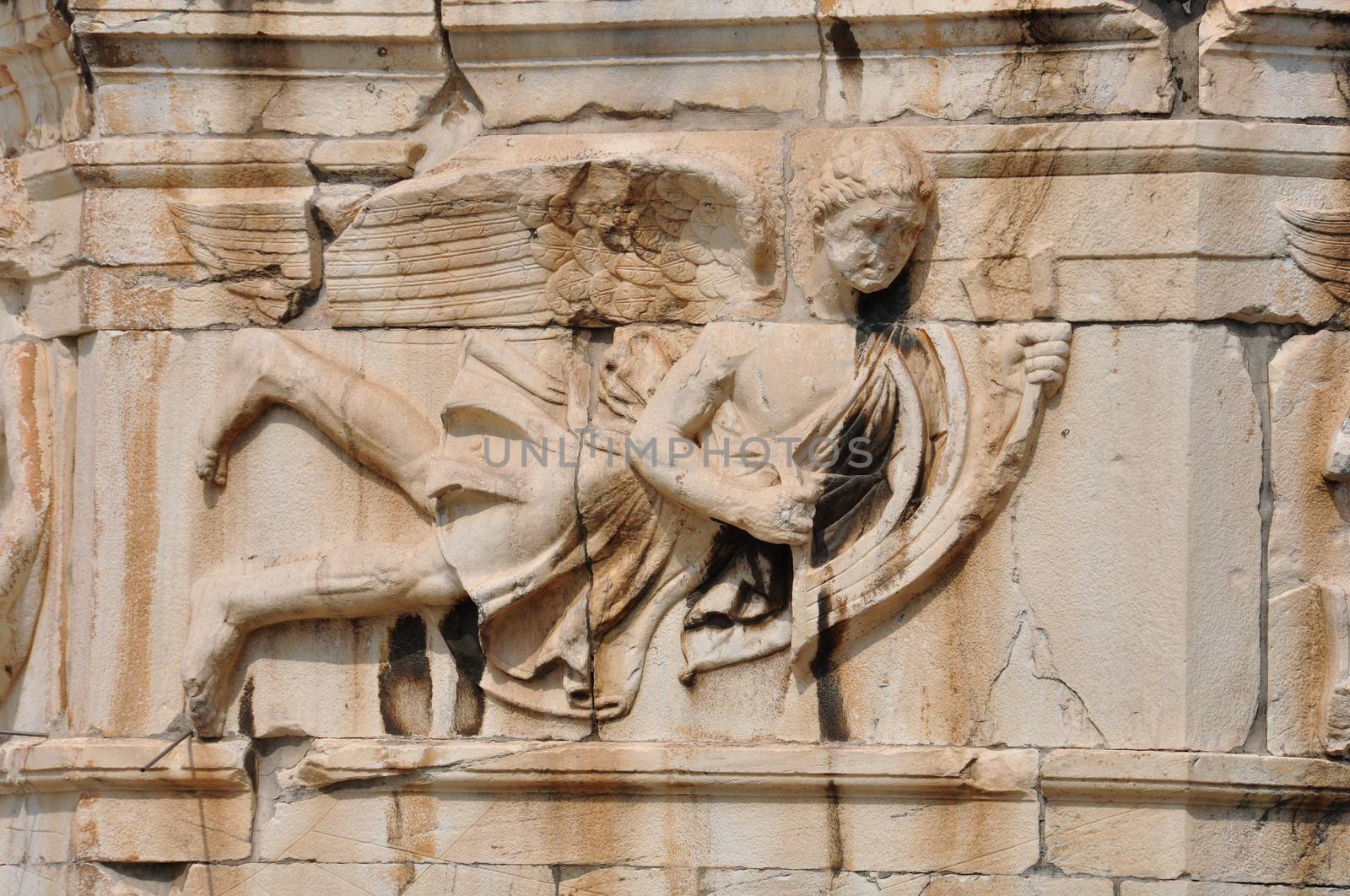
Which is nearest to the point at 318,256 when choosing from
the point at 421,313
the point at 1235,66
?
the point at 421,313

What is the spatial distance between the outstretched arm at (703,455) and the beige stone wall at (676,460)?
0.05 feet

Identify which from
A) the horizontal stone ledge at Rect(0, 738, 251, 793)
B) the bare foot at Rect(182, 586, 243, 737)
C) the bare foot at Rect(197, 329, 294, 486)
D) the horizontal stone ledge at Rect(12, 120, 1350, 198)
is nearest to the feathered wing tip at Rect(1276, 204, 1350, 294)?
the horizontal stone ledge at Rect(12, 120, 1350, 198)

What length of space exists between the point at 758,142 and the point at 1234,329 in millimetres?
1367

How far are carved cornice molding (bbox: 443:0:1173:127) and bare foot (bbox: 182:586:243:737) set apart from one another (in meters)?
1.59

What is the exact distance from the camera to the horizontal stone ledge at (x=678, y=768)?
4.79m

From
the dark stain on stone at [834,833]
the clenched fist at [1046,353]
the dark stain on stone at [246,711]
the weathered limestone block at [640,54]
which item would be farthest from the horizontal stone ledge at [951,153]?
the dark stain on stone at [834,833]

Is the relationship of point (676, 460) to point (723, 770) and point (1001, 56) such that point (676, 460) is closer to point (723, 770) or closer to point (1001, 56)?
point (723, 770)

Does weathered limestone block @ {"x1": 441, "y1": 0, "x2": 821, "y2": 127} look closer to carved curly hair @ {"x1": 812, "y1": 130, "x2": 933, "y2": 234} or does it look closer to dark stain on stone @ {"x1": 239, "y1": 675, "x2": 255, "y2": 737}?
carved curly hair @ {"x1": 812, "y1": 130, "x2": 933, "y2": 234}

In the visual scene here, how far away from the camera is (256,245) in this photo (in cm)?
519

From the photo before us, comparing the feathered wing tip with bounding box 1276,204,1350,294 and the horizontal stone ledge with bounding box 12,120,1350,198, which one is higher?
the horizontal stone ledge with bounding box 12,120,1350,198

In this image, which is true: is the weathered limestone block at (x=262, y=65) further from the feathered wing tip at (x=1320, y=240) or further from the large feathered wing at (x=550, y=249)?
the feathered wing tip at (x=1320, y=240)

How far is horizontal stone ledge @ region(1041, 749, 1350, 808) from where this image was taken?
469 cm

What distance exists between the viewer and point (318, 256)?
5.21 meters

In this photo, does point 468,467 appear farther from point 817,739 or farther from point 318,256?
point 817,739
